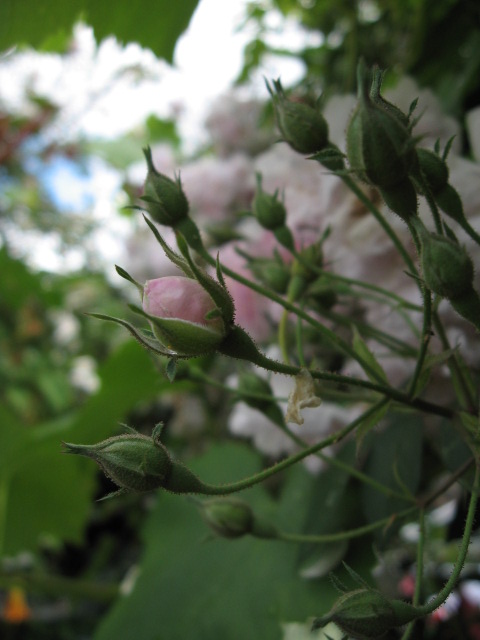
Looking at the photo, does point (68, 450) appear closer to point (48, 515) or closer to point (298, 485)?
point (298, 485)

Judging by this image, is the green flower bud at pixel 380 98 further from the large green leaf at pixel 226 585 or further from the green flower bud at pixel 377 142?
the large green leaf at pixel 226 585

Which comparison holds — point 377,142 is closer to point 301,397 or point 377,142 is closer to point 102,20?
point 301,397

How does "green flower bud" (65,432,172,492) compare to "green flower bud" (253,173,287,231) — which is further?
"green flower bud" (253,173,287,231)

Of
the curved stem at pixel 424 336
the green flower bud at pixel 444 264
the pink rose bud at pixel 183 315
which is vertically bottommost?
the curved stem at pixel 424 336

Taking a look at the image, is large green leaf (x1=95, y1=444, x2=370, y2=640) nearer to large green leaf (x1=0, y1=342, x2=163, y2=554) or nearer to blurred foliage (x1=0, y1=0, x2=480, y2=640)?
blurred foliage (x1=0, y1=0, x2=480, y2=640)

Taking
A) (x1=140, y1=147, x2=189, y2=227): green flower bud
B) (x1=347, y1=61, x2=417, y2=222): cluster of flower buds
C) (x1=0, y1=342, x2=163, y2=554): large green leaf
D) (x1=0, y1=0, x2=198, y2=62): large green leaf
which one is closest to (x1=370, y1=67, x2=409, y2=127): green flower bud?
(x1=347, y1=61, x2=417, y2=222): cluster of flower buds

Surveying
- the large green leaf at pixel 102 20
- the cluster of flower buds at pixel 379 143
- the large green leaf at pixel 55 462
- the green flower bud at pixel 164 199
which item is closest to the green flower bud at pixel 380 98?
the cluster of flower buds at pixel 379 143

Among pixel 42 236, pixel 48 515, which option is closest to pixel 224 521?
Answer: pixel 48 515

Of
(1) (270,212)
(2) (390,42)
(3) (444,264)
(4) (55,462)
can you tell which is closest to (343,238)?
(1) (270,212)
